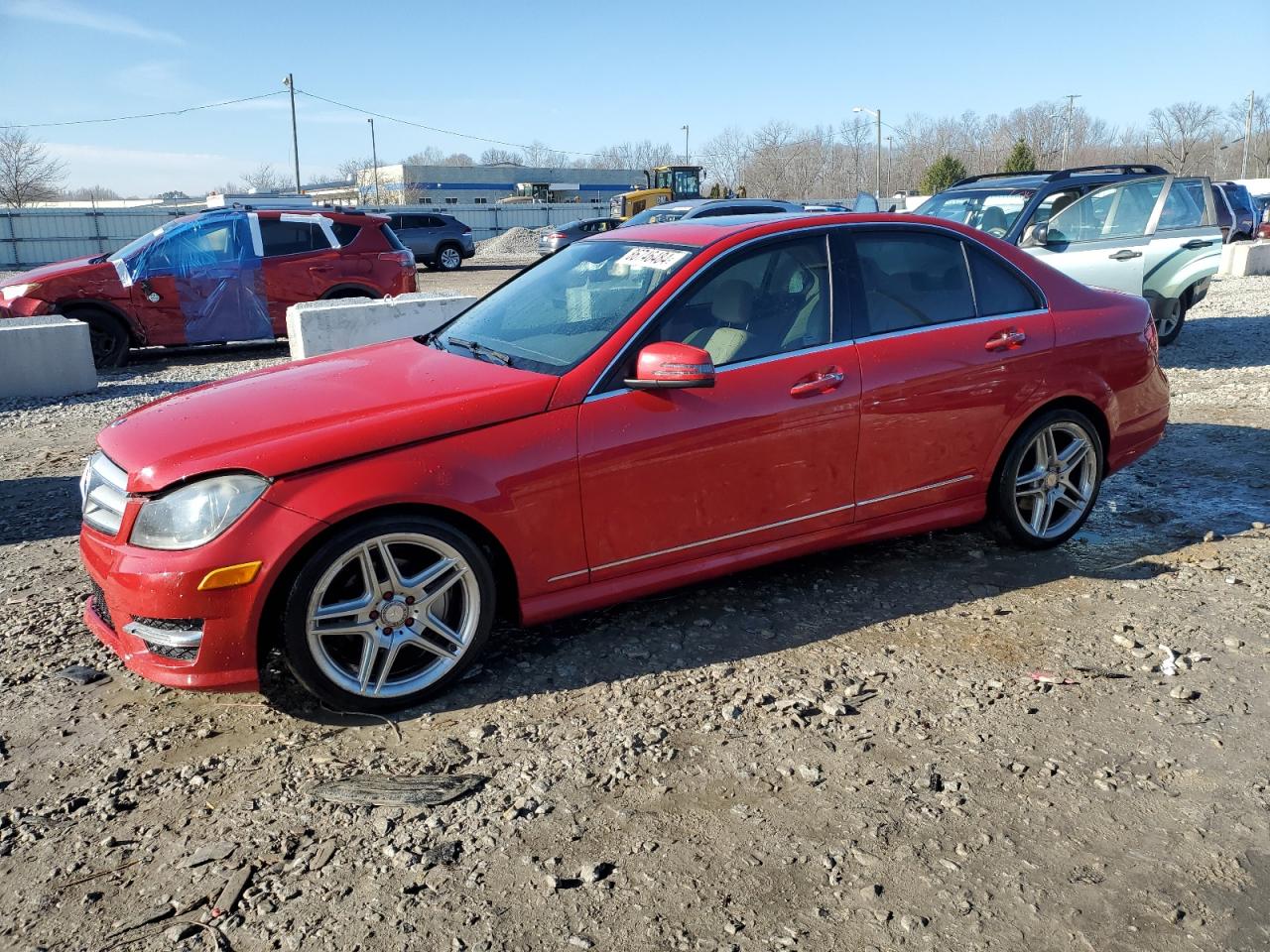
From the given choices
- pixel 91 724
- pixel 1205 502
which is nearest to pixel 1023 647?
pixel 1205 502

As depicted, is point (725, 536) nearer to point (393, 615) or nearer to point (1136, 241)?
point (393, 615)

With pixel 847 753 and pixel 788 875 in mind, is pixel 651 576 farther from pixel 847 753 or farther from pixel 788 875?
pixel 788 875

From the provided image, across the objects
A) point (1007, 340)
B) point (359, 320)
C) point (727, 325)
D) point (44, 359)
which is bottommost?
point (44, 359)

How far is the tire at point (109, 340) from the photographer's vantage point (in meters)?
11.5

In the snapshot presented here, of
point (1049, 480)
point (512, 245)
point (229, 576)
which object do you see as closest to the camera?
point (229, 576)

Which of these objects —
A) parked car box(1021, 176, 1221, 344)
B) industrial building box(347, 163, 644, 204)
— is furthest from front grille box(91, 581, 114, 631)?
industrial building box(347, 163, 644, 204)

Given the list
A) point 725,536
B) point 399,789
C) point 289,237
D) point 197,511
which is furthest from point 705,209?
point 399,789

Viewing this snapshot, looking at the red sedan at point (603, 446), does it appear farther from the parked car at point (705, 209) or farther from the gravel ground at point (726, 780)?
the parked car at point (705, 209)

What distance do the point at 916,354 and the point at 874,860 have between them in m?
2.37

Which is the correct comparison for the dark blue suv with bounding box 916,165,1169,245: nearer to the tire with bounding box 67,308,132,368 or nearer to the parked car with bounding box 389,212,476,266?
the tire with bounding box 67,308,132,368

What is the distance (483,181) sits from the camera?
90.0 meters

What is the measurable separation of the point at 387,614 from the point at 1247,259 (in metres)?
22.3

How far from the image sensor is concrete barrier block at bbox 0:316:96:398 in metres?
9.71

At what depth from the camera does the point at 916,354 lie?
4434 millimetres
